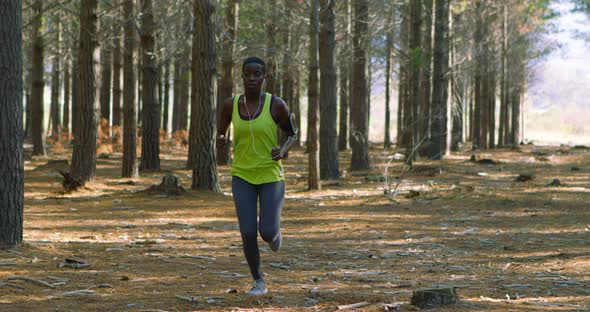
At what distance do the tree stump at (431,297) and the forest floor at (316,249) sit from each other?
72 millimetres

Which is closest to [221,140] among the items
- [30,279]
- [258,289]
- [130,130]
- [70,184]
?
[258,289]

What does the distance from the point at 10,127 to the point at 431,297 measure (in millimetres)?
4983

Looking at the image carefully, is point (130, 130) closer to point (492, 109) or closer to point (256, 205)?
point (256, 205)

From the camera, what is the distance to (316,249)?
366 inches

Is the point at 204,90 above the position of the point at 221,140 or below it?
above

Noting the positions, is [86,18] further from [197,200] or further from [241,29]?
[241,29]

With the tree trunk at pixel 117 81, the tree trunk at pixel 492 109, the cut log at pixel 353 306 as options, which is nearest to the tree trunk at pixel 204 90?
the cut log at pixel 353 306

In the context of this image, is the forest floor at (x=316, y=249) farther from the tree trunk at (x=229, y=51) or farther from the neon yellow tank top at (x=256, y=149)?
the tree trunk at (x=229, y=51)

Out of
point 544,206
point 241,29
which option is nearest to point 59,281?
A: point 544,206

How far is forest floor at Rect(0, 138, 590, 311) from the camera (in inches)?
240

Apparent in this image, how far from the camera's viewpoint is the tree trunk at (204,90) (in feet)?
47.4

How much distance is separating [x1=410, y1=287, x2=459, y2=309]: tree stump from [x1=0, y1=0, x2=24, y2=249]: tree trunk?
4.67 m

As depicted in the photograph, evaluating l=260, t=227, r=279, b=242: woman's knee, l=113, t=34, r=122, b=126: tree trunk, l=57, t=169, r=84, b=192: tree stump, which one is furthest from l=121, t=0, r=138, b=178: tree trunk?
l=260, t=227, r=279, b=242: woman's knee

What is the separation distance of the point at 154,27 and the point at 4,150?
11185mm
